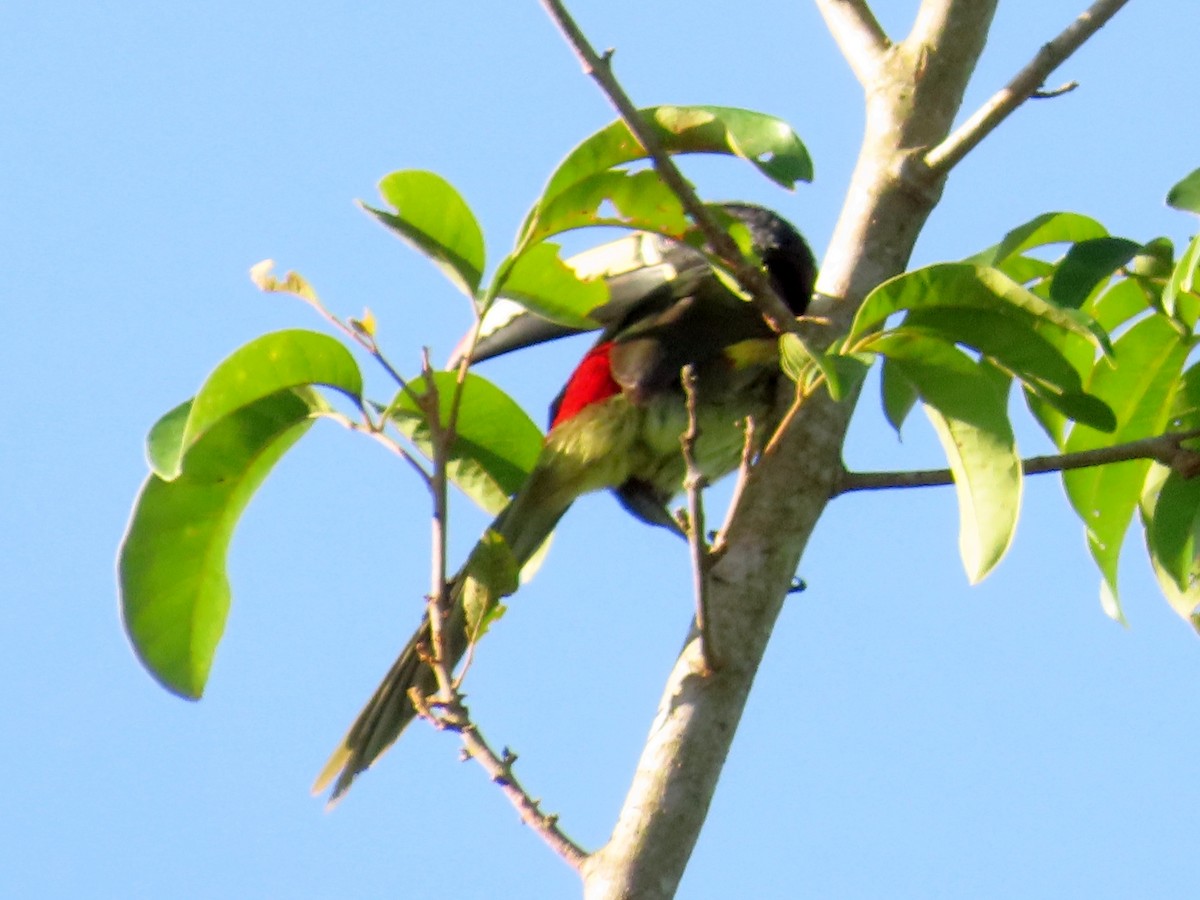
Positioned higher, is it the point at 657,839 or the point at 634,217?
the point at 634,217

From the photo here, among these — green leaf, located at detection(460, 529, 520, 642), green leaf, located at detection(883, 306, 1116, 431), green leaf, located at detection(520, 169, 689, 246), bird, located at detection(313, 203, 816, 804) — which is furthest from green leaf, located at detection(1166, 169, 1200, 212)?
green leaf, located at detection(460, 529, 520, 642)

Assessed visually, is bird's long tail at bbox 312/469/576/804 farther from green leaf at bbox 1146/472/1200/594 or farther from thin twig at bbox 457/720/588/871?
green leaf at bbox 1146/472/1200/594

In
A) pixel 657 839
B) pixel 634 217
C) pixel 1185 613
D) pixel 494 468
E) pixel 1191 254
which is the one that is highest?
pixel 634 217

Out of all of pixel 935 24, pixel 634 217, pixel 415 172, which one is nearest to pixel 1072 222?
pixel 935 24

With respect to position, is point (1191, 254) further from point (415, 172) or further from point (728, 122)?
point (415, 172)

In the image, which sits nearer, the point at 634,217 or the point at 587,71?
the point at 587,71

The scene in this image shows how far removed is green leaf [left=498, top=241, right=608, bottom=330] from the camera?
1.83 metres

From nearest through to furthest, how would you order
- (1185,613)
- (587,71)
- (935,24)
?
1. (587,71)
2. (1185,613)
3. (935,24)

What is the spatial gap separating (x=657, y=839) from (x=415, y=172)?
0.83 metres

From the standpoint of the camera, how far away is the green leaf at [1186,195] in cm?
191

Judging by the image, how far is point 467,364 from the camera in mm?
1784

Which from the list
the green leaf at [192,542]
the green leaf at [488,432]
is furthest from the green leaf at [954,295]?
the green leaf at [192,542]

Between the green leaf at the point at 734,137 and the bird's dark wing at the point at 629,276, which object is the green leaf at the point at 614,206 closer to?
the green leaf at the point at 734,137

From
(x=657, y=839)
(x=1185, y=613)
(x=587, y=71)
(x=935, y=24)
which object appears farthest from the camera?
(x=935, y=24)
